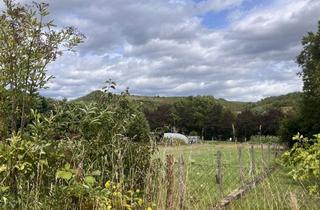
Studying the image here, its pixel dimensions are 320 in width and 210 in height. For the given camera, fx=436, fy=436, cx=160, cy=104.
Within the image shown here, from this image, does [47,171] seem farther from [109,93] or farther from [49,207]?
[109,93]

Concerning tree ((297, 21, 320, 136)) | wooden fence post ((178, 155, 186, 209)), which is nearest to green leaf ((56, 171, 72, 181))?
wooden fence post ((178, 155, 186, 209))

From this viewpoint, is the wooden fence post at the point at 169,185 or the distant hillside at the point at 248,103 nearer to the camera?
the wooden fence post at the point at 169,185

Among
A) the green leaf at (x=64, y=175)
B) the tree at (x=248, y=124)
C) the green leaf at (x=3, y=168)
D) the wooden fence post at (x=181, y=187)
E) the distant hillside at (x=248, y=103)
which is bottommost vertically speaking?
the tree at (x=248, y=124)

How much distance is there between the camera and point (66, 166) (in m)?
3.24

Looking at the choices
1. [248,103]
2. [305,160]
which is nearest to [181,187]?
[305,160]

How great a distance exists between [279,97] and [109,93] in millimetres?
120771

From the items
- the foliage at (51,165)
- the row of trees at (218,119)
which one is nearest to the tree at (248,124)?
the row of trees at (218,119)

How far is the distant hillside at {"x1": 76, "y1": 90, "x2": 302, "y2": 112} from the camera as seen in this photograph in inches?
244

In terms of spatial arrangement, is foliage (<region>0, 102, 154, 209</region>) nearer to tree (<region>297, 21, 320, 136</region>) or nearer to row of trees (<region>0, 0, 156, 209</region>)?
row of trees (<region>0, 0, 156, 209</region>)

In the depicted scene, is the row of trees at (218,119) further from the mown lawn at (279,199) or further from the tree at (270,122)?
the mown lawn at (279,199)

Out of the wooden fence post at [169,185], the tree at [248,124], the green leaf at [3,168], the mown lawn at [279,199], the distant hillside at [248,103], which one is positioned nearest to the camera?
the green leaf at [3,168]

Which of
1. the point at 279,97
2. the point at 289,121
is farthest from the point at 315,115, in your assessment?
the point at 279,97

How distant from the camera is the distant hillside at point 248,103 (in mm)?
6191

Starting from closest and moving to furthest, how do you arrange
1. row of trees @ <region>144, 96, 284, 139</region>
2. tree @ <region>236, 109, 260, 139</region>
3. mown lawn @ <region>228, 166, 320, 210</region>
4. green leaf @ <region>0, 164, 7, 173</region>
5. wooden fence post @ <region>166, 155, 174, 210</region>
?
1. green leaf @ <region>0, 164, 7, 173</region>
2. wooden fence post @ <region>166, 155, 174, 210</region>
3. mown lawn @ <region>228, 166, 320, 210</region>
4. row of trees @ <region>144, 96, 284, 139</region>
5. tree @ <region>236, 109, 260, 139</region>
